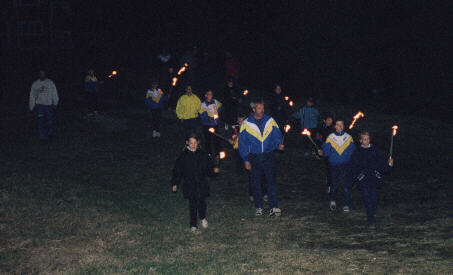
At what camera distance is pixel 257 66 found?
4112 cm

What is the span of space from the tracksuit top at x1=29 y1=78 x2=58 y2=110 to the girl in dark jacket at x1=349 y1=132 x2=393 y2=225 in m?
10.9

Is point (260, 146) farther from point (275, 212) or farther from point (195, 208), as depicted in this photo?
point (195, 208)

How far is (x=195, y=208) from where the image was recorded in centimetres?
1074

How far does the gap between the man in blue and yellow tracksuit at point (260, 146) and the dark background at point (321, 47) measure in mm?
22048

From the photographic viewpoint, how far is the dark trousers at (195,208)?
1071cm

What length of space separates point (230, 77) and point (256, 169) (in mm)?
15112

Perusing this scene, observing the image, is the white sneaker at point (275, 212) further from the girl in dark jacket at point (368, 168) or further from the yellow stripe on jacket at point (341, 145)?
the yellow stripe on jacket at point (341, 145)

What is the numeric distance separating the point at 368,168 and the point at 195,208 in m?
→ 3.30

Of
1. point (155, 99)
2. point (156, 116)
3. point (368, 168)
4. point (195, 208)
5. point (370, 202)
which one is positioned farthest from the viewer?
point (156, 116)

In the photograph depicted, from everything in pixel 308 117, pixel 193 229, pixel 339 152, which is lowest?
pixel 193 229

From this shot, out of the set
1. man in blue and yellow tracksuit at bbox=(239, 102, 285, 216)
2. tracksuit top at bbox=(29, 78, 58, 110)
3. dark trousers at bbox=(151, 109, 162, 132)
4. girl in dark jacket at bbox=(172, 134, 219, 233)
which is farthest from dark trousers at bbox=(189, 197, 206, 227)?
dark trousers at bbox=(151, 109, 162, 132)

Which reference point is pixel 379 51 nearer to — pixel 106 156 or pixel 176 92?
pixel 176 92

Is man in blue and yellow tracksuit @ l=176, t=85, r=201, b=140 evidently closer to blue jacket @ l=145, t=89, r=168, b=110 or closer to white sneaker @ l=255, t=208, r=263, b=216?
blue jacket @ l=145, t=89, r=168, b=110

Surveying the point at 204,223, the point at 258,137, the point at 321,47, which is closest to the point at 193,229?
the point at 204,223
